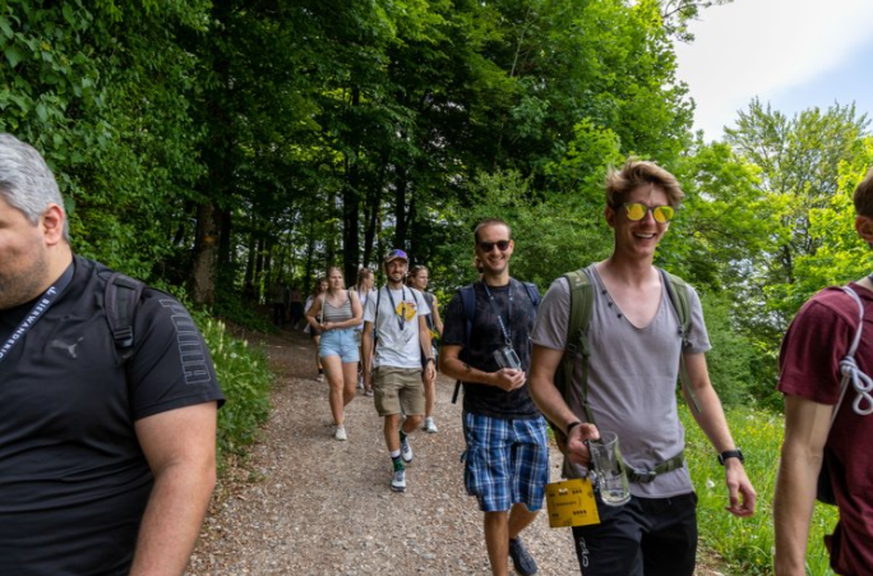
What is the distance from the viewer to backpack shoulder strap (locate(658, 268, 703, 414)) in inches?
95.2

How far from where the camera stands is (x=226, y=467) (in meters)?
5.66

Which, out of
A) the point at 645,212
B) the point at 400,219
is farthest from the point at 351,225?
the point at 645,212

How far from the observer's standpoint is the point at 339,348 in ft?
22.3

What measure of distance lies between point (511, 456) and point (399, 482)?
2.28 m

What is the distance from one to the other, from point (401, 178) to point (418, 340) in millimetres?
14491

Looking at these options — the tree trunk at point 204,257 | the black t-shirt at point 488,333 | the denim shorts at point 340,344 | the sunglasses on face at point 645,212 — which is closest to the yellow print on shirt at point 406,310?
the denim shorts at point 340,344

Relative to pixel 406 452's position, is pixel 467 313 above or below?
above

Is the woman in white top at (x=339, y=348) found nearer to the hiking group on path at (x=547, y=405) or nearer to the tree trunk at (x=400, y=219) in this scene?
the hiking group on path at (x=547, y=405)

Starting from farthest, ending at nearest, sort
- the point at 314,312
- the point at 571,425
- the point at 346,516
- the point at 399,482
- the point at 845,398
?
1. the point at 314,312
2. the point at 399,482
3. the point at 346,516
4. the point at 571,425
5. the point at 845,398

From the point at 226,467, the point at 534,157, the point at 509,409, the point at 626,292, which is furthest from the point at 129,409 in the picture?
the point at 534,157

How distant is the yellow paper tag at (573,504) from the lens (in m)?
A: 2.17

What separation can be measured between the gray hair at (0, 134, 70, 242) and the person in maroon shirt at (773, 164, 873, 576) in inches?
83.6

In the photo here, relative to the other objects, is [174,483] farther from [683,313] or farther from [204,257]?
[204,257]

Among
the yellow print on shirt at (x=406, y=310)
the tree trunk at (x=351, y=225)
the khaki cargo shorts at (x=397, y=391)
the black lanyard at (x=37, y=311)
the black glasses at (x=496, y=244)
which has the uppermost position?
the tree trunk at (x=351, y=225)
